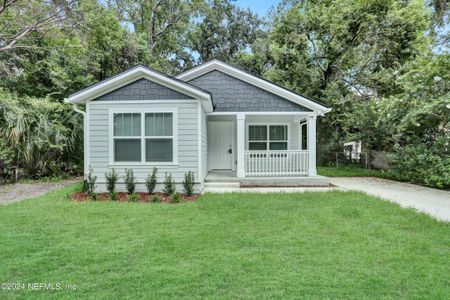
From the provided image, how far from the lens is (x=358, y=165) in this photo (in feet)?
52.9

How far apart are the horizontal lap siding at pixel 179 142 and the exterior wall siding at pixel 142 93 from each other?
7.9 inches

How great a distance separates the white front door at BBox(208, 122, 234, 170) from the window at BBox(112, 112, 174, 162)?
12.9ft

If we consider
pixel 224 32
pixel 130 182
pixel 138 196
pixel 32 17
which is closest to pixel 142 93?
pixel 130 182

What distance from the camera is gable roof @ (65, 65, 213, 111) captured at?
8125 mm

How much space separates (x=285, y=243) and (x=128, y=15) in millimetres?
24687

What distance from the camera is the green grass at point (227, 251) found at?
3.03 metres

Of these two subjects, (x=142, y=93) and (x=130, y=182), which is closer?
(x=130, y=182)

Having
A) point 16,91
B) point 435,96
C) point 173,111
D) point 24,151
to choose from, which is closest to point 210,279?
point 173,111

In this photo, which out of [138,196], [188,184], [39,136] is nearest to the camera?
[138,196]

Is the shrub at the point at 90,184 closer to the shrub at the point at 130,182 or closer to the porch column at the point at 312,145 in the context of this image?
the shrub at the point at 130,182

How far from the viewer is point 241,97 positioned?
10383mm

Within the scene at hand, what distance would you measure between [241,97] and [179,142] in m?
3.18

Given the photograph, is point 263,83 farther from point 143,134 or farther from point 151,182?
point 151,182

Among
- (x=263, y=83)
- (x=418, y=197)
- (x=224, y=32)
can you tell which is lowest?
(x=418, y=197)
